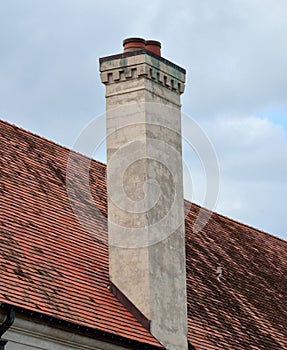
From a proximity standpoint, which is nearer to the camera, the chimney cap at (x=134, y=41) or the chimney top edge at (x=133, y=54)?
the chimney top edge at (x=133, y=54)

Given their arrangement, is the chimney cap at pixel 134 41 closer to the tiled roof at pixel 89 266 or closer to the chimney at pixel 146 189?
the chimney at pixel 146 189

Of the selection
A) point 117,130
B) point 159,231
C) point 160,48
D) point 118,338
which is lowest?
point 118,338

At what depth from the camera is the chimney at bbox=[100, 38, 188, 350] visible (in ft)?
68.6

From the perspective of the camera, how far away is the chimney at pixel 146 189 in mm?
20922

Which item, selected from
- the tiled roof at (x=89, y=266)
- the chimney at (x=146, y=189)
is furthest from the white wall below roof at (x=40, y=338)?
the chimney at (x=146, y=189)

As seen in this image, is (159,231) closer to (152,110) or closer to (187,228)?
(152,110)

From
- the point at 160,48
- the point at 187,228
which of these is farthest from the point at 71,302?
the point at 187,228

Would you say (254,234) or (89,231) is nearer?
(89,231)

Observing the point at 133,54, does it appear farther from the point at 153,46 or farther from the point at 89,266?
the point at 89,266

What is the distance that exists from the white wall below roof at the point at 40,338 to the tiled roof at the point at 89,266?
250 millimetres

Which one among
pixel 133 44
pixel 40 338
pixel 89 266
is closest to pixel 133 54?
Result: pixel 133 44

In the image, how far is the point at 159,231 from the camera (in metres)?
21.4

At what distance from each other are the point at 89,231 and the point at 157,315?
251 cm

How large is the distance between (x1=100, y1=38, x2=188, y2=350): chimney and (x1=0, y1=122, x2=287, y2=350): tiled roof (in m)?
0.51
